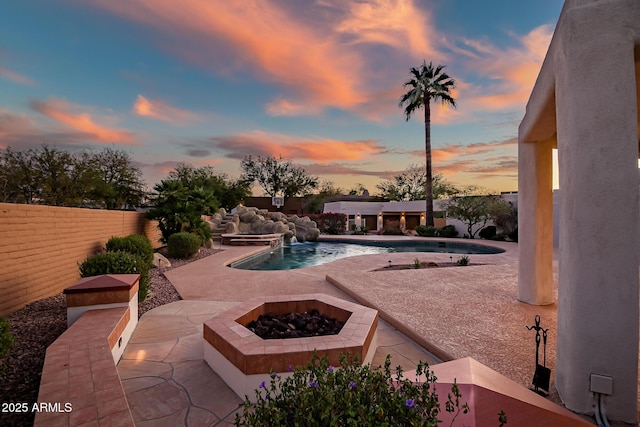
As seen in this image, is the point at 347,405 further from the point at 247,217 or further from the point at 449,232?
the point at 449,232

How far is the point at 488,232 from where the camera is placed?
18734 mm

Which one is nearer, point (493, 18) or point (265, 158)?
point (493, 18)

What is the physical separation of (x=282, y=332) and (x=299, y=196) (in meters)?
36.2

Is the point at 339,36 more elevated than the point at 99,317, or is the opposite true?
the point at 339,36

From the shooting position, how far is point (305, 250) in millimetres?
16766

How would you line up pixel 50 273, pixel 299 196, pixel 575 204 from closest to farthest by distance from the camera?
pixel 575 204
pixel 50 273
pixel 299 196

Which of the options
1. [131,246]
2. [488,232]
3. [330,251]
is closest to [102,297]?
[131,246]

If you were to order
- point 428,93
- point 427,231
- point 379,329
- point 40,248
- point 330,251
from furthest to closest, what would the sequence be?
point 427,231 < point 428,93 < point 330,251 < point 40,248 < point 379,329

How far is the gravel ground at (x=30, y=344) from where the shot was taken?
97.6 inches

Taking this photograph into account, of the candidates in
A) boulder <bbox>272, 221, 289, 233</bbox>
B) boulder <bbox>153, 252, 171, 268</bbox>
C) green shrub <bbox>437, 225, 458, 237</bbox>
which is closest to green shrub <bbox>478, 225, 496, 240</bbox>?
green shrub <bbox>437, 225, 458, 237</bbox>

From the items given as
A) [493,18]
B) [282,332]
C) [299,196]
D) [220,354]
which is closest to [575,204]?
[282,332]

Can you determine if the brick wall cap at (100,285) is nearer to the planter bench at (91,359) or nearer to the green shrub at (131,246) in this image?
the planter bench at (91,359)

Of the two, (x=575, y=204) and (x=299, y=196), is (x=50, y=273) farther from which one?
(x=299, y=196)

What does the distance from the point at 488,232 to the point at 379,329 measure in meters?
17.3
